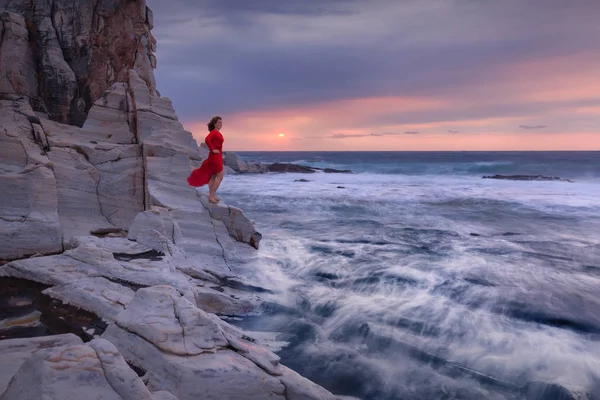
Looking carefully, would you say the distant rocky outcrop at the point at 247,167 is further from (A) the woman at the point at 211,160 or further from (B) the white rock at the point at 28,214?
(B) the white rock at the point at 28,214

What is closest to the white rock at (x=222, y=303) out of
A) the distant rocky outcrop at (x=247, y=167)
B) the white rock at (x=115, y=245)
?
the white rock at (x=115, y=245)

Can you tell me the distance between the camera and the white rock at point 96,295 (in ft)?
13.7

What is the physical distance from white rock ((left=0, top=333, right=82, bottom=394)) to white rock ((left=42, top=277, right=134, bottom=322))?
576 mm

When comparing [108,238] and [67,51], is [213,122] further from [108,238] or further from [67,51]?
[67,51]

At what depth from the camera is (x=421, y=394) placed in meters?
4.97

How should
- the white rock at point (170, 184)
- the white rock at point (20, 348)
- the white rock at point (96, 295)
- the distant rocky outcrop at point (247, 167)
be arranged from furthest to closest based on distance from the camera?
1. the distant rocky outcrop at point (247, 167)
2. the white rock at point (170, 184)
3. the white rock at point (96, 295)
4. the white rock at point (20, 348)

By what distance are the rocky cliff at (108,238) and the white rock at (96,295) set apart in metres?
0.01

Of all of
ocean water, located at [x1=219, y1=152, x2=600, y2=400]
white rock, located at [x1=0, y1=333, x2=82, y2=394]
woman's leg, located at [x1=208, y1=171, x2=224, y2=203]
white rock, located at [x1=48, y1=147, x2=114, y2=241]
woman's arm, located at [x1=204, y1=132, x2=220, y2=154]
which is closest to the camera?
white rock, located at [x1=0, y1=333, x2=82, y2=394]

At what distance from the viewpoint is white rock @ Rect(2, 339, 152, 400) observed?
234 cm

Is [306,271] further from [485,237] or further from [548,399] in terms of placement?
[485,237]

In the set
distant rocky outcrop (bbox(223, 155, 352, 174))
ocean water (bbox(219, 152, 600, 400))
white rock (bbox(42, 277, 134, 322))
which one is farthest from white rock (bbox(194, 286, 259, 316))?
distant rocky outcrop (bbox(223, 155, 352, 174))

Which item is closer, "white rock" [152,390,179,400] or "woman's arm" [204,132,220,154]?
"white rock" [152,390,179,400]

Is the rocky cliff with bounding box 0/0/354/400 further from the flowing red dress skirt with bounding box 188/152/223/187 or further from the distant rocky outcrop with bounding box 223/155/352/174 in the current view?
the distant rocky outcrop with bounding box 223/155/352/174

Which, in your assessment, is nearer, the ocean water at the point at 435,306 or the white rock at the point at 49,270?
the white rock at the point at 49,270
